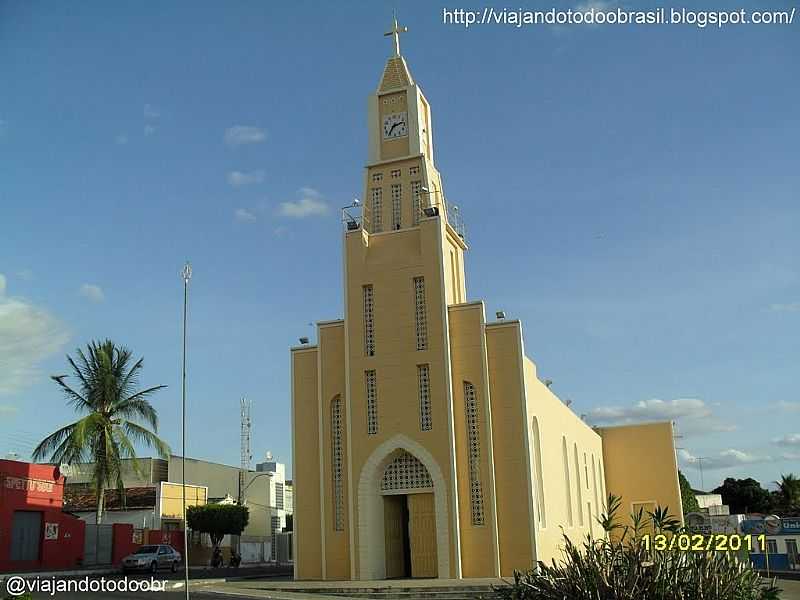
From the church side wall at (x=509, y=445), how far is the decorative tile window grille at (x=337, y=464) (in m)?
5.00

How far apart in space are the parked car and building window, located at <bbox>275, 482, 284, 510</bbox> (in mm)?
21418

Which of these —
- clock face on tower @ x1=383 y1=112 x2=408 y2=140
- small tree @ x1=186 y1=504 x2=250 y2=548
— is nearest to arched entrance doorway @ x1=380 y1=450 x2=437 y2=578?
clock face on tower @ x1=383 y1=112 x2=408 y2=140

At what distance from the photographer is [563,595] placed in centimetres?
1127

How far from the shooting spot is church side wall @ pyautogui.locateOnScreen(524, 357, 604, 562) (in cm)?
2675

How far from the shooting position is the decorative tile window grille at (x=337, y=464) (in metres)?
26.4

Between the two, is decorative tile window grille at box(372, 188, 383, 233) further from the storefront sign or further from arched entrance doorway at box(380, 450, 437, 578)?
the storefront sign

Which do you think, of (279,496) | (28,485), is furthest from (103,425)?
(279,496)

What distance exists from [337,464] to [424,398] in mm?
3655

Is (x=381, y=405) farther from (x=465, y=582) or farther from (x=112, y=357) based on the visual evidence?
(x=112, y=357)

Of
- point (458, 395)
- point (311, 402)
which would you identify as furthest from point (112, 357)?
point (458, 395)

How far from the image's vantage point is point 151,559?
3056 centimetres

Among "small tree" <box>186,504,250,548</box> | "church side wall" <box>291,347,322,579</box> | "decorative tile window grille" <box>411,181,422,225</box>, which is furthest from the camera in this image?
"small tree" <box>186,504,250,548</box>

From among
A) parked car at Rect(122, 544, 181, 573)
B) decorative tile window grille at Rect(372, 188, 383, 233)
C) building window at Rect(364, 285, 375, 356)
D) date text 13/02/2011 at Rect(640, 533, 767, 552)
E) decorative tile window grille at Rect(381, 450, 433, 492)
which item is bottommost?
parked car at Rect(122, 544, 181, 573)

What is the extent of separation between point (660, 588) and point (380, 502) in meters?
16.0
